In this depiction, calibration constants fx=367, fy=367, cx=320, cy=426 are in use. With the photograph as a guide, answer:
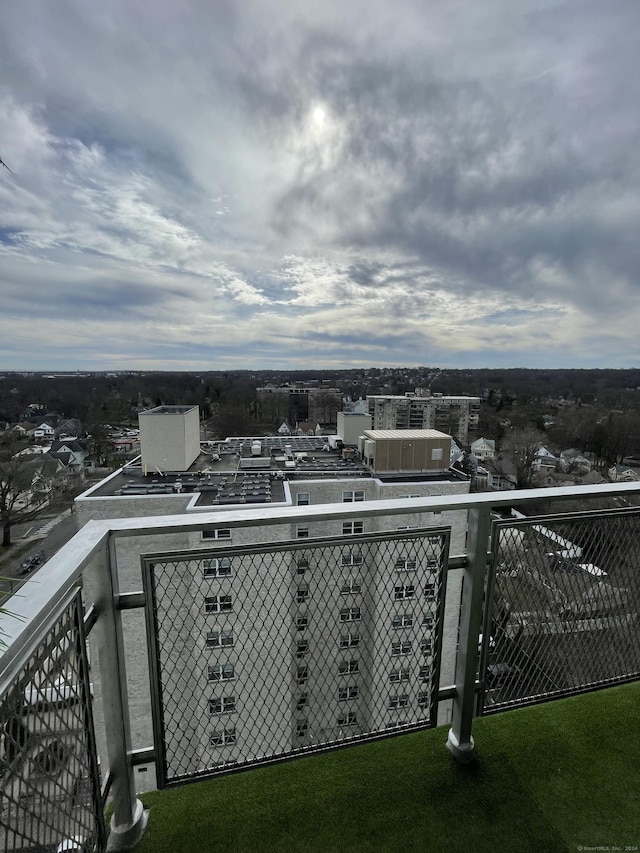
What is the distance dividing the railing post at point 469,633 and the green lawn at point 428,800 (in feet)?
0.33

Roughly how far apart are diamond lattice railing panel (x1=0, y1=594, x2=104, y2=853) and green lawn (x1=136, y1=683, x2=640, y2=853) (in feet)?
1.62

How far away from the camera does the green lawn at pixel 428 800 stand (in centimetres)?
130

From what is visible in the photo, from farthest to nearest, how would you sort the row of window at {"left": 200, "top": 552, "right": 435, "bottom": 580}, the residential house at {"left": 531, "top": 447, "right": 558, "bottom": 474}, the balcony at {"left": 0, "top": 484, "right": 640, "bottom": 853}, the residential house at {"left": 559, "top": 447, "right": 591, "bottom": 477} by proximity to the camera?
the residential house at {"left": 531, "top": 447, "right": 558, "bottom": 474} < the residential house at {"left": 559, "top": 447, "right": 591, "bottom": 477} < the row of window at {"left": 200, "top": 552, "right": 435, "bottom": 580} < the balcony at {"left": 0, "top": 484, "right": 640, "bottom": 853}

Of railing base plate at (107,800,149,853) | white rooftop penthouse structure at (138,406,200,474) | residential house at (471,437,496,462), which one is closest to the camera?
railing base plate at (107,800,149,853)

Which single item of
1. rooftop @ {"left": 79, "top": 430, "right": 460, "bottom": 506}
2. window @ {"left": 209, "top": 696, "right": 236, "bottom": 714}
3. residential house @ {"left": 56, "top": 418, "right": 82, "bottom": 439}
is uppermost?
window @ {"left": 209, "top": 696, "right": 236, "bottom": 714}

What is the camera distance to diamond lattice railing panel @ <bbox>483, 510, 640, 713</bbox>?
1.49 meters

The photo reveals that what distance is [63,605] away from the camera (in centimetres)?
83

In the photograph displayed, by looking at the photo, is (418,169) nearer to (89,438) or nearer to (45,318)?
(45,318)

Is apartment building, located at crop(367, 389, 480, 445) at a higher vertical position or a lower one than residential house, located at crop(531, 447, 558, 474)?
higher

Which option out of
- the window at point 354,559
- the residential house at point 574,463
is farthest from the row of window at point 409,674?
the residential house at point 574,463

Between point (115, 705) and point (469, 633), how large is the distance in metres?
1.29

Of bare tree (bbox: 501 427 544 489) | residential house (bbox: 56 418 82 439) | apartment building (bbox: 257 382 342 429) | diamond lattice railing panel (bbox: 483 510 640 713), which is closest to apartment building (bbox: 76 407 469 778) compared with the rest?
diamond lattice railing panel (bbox: 483 510 640 713)

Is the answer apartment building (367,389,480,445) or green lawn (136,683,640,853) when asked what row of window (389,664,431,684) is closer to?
green lawn (136,683,640,853)

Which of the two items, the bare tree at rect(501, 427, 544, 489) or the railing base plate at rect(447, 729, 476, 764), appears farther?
the bare tree at rect(501, 427, 544, 489)
